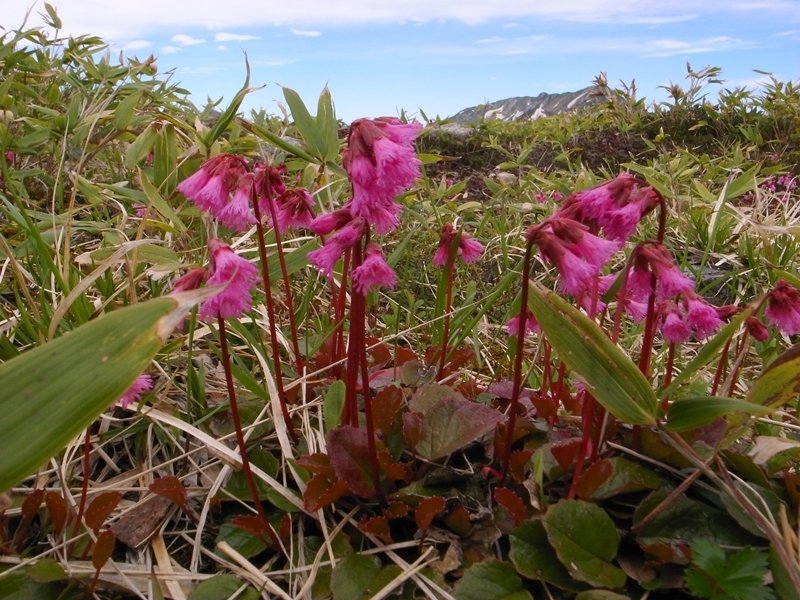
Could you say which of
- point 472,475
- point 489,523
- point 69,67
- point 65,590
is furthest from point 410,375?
point 69,67

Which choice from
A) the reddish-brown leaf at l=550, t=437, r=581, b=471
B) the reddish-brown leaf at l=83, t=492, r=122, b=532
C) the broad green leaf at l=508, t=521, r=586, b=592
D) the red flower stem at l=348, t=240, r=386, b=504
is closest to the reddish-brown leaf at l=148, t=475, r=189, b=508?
the reddish-brown leaf at l=83, t=492, r=122, b=532

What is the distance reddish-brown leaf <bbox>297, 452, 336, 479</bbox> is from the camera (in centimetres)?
162

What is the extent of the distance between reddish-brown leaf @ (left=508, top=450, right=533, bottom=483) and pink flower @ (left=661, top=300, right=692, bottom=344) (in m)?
0.50

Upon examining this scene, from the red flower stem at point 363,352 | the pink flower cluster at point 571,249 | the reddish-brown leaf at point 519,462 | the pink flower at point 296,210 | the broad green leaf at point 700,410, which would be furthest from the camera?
the pink flower at point 296,210

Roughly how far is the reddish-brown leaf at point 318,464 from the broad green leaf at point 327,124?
101 centimetres

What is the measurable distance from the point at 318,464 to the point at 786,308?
133 centimetres

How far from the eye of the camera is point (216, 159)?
1533 mm

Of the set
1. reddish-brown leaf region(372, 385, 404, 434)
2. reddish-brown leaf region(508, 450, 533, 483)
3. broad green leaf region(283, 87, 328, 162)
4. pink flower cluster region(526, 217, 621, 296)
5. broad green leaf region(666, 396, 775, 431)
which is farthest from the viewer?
broad green leaf region(283, 87, 328, 162)

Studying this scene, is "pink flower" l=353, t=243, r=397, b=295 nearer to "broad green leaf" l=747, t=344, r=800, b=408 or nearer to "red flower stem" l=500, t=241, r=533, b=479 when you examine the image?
"red flower stem" l=500, t=241, r=533, b=479

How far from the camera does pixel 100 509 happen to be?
1.49m

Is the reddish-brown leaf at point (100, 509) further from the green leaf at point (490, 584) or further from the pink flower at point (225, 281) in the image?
the green leaf at point (490, 584)

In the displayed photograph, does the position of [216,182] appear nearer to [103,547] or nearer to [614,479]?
[103,547]

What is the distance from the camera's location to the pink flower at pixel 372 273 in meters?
1.38

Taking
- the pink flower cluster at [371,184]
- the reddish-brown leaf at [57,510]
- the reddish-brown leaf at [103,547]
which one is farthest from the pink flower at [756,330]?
the reddish-brown leaf at [57,510]
